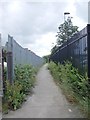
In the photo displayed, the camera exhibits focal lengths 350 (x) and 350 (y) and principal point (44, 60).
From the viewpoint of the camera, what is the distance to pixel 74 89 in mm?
11102

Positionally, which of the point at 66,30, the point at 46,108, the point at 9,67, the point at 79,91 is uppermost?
the point at 66,30

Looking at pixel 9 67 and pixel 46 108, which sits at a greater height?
pixel 9 67

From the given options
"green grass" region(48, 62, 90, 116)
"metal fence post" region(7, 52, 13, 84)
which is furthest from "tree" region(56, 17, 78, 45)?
"metal fence post" region(7, 52, 13, 84)

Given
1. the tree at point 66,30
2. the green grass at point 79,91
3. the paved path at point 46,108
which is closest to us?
the green grass at point 79,91

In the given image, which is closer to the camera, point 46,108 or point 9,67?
point 46,108

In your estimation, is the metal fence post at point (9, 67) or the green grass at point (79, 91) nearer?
the green grass at point (79, 91)

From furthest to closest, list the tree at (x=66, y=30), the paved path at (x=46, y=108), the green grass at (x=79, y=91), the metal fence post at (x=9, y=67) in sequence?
the tree at (x=66, y=30)
the metal fence post at (x=9, y=67)
the paved path at (x=46, y=108)
the green grass at (x=79, y=91)

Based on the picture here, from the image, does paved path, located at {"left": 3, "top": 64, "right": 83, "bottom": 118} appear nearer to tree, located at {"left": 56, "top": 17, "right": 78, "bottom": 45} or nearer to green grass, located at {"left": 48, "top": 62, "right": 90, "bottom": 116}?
green grass, located at {"left": 48, "top": 62, "right": 90, "bottom": 116}

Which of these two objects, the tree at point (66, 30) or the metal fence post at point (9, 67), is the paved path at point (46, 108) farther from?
the tree at point (66, 30)

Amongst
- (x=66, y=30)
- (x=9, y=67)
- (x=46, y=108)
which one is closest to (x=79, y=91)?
(x=46, y=108)

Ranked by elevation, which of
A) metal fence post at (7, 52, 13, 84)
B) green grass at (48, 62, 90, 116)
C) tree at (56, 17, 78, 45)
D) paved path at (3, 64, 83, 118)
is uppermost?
tree at (56, 17, 78, 45)

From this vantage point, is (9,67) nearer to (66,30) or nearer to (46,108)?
(46,108)

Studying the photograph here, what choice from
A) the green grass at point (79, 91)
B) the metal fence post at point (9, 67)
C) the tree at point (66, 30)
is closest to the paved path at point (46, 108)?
the green grass at point (79, 91)

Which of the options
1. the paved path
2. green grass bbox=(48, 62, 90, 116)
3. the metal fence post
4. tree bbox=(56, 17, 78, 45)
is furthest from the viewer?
tree bbox=(56, 17, 78, 45)
